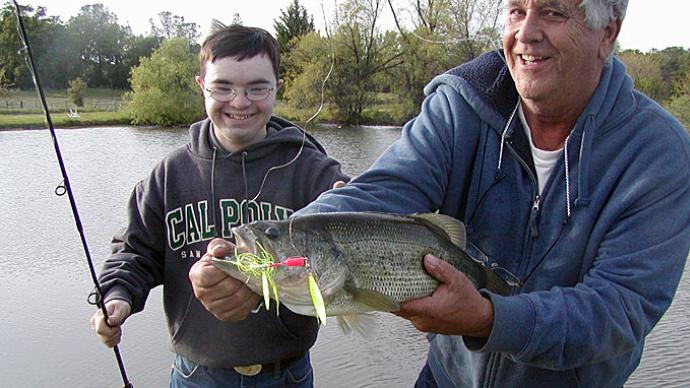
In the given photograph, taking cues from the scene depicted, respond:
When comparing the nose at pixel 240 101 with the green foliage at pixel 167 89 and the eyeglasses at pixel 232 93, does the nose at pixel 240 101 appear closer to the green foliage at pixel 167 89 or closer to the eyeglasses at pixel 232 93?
the eyeglasses at pixel 232 93

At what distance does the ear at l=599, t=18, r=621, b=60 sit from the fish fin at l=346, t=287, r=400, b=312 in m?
1.29

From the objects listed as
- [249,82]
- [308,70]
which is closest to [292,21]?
[308,70]

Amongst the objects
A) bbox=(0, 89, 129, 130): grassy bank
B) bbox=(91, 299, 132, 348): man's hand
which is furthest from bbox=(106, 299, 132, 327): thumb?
bbox=(0, 89, 129, 130): grassy bank

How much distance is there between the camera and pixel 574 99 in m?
2.48

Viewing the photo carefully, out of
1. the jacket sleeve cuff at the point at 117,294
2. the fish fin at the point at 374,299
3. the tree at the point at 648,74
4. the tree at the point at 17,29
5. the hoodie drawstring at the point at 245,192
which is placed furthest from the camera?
the tree at the point at 648,74

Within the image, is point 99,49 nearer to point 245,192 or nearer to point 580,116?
point 245,192

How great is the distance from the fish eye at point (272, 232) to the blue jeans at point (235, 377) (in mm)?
1274

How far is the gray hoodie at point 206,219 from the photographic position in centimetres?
309

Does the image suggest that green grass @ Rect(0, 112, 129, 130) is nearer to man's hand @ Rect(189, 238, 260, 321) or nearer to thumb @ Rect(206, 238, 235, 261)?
man's hand @ Rect(189, 238, 260, 321)

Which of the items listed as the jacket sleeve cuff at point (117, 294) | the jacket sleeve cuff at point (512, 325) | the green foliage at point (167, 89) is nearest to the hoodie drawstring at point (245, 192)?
the jacket sleeve cuff at point (117, 294)

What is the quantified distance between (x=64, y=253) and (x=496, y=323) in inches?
355

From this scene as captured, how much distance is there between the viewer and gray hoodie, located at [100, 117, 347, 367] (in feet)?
10.1

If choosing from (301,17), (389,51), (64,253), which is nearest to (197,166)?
(64,253)

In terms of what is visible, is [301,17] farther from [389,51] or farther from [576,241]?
[576,241]
